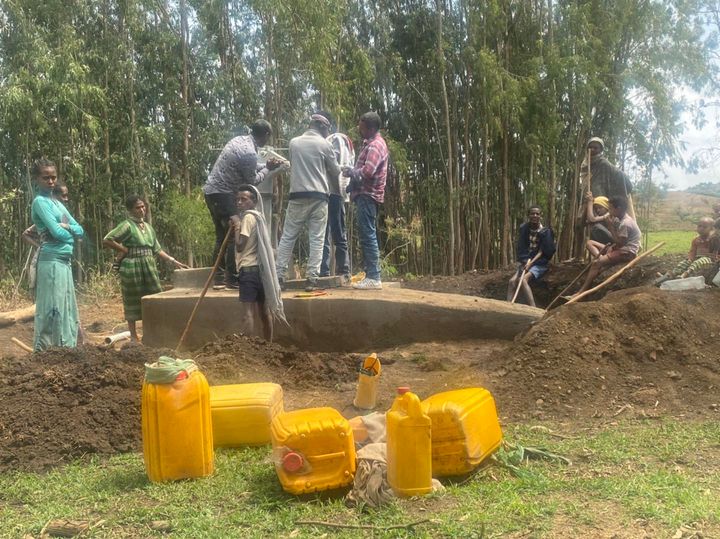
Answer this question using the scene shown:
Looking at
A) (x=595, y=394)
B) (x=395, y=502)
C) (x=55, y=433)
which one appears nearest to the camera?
(x=395, y=502)

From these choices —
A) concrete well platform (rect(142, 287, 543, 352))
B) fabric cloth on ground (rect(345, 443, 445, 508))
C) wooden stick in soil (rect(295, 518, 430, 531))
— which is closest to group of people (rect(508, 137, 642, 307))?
concrete well platform (rect(142, 287, 543, 352))

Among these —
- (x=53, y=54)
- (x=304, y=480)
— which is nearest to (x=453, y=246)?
Answer: (x=53, y=54)

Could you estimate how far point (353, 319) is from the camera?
639 cm

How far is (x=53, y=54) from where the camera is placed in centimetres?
1102

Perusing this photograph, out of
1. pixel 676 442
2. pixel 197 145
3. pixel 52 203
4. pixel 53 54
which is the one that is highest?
pixel 53 54

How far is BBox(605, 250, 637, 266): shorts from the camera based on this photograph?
310 inches

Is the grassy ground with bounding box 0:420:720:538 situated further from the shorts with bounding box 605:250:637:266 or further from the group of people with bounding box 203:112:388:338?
the shorts with bounding box 605:250:637:266

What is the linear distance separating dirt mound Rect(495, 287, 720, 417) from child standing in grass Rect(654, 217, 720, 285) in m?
1.72

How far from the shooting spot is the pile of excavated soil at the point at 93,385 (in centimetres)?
385

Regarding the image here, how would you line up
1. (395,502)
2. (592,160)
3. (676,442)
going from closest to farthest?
1. (395,502)
2. (676,442)
3. (592,160)

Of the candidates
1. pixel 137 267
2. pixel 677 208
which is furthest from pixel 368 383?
pixel 677 208

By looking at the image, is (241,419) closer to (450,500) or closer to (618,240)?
(450,500)

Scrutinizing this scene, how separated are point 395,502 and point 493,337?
3.72 meters

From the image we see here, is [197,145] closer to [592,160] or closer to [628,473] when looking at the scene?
[592,160]
